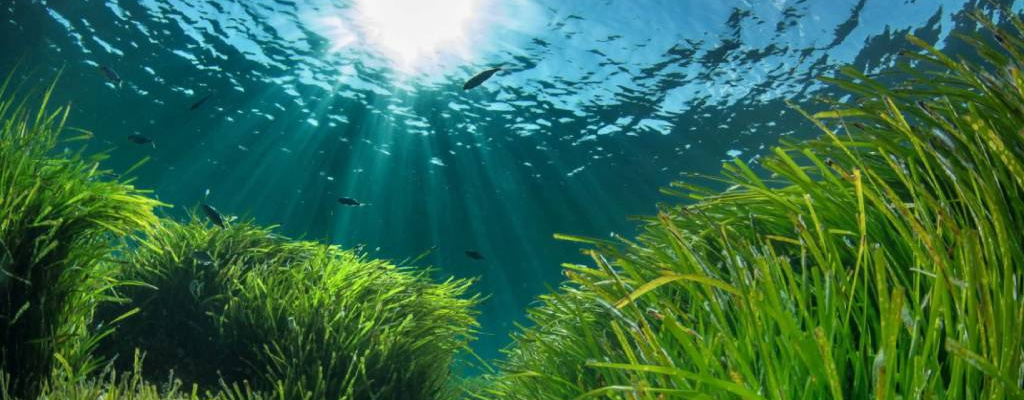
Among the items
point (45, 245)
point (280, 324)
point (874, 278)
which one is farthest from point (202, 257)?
point (874, 278)

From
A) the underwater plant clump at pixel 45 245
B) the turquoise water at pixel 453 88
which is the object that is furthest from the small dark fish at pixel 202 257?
the turquoise water at pixel 453 88

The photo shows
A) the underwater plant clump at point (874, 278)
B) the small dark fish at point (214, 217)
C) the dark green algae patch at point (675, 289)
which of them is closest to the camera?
the underwater plant clump at point (874, 278)

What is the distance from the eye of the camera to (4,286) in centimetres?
214

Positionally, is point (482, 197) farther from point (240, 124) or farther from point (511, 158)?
point (240, 124)

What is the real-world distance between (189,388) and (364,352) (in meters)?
1.35

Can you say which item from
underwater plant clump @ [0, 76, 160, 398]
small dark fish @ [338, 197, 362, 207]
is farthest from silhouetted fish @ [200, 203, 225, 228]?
underwater plant clump @ [0, 76, 160, 398]

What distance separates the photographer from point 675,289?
2287 millimetres

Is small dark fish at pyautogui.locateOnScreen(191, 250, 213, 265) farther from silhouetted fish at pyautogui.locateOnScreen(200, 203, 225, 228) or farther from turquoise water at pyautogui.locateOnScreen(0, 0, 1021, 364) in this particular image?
turquoise water at pyautogui.locateOnScreen(0, 0, 1021, 364)

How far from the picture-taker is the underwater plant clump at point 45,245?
85.3 inches

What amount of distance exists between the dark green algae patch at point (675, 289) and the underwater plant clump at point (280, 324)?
0.02 meters

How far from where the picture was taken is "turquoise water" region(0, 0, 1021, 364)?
10.8m

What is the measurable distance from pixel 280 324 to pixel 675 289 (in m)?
2.97

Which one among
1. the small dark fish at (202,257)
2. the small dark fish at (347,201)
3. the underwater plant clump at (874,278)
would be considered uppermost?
the underwater plant clump at (874,278)

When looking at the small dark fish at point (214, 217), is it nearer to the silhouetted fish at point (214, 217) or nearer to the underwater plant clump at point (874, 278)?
the silhouetted fish at point (214, 217)
